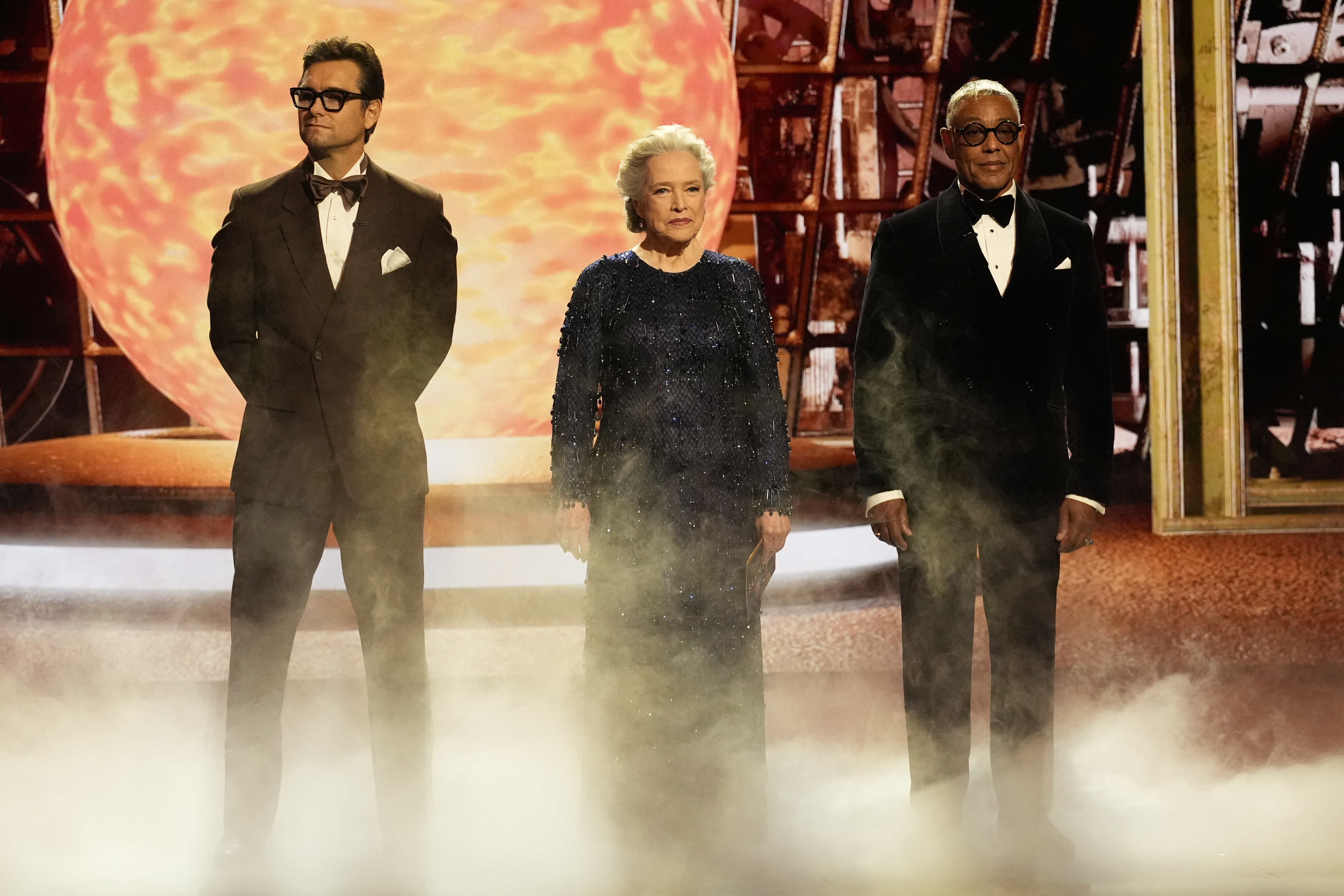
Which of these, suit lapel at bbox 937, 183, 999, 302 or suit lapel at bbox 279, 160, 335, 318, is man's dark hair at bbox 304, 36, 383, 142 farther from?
suit lapel at bbox 937, 183, 999, 302

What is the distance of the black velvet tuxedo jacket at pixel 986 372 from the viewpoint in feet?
7.63

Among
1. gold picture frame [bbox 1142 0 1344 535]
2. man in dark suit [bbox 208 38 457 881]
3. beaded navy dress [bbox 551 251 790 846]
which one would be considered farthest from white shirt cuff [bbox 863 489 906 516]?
gold picture frame [bbox 1142 0 1344 535]

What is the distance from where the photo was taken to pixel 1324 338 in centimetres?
569

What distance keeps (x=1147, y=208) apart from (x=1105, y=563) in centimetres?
163

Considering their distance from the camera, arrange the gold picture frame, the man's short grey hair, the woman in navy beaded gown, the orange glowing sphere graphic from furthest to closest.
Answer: the gold picture frame → the orange glowing sphere graphic → the woman in navy beaded gown → the man's short grey hair

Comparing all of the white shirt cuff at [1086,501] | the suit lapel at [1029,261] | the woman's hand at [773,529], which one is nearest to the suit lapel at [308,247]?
the woman's hand at [773,529]

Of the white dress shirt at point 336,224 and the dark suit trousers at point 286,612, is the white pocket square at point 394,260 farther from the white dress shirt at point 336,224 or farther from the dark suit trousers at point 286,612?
the dark suit trousers at point 286,612

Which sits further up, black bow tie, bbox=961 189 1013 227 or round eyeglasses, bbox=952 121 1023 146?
round eyeglasses, bbox=952 121 1023 146

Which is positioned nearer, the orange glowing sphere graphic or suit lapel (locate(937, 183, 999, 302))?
suit lapel (locate(937, 183, 999, 302))

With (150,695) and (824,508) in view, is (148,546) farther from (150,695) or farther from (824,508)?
(824,508)

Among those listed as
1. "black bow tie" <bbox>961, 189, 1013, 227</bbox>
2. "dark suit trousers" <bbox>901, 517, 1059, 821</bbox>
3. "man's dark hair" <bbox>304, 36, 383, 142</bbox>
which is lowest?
"dark suit trousers" <bbox>901, 517, 1059, 821</bbox>

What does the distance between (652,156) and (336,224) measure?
0.66 metres

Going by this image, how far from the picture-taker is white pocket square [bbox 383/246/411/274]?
2354 millimetres

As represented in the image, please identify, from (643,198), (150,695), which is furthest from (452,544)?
(643,198)
